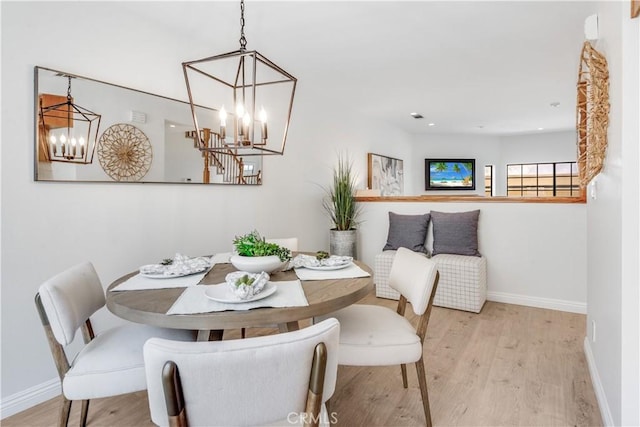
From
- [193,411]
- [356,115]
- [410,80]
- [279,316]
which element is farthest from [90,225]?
[356,115]

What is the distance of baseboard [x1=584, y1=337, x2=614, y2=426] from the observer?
1.59 m

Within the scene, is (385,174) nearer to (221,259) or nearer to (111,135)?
(221,259)

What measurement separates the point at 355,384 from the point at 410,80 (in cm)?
312

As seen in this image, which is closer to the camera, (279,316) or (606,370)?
(279,316)

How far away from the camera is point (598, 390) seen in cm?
182

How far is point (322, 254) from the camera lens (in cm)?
203

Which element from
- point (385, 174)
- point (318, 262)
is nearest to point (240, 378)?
point (318, 262)

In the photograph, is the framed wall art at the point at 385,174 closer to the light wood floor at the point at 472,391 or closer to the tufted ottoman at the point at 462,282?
the tufted ottoman at the point at 462,282

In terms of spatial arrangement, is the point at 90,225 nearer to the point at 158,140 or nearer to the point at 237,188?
the point at 158,140

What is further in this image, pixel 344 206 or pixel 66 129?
pixel 344 206

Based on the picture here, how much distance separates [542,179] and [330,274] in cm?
775

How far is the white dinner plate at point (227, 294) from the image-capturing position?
1274 millimetres

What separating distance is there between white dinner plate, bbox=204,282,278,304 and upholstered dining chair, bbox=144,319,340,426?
0.45 metres

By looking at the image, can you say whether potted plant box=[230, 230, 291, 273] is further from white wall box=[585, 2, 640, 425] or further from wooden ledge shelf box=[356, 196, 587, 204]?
wooden ledge shelf box=[356, 196, 587, 204]
